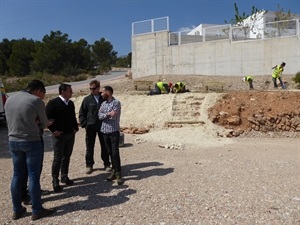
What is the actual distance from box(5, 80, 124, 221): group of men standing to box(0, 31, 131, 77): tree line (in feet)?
143

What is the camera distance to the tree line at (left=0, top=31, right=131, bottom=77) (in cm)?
4844

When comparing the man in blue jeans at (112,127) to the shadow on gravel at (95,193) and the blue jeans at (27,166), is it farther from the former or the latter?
the blue jeans at (27,166)

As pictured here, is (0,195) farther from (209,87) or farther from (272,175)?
(209,87)

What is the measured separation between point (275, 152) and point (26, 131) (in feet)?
21.8

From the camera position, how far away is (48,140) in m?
9.77

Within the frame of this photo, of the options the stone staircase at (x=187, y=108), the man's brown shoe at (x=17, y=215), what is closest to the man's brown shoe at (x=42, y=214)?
the man's brown shoe at (x=17, y=215)

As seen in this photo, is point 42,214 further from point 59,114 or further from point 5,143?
point 5,143

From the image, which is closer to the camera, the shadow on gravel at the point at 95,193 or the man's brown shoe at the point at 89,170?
the shadow on gravel at the point at 95,193

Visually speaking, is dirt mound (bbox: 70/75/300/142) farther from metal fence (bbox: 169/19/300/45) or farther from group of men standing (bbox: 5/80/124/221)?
metal fence (bbox: 169/19/300/45)

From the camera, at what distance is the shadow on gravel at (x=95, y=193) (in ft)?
14.4

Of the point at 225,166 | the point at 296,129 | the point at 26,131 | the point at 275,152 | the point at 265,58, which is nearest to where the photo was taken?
the point at 26,131

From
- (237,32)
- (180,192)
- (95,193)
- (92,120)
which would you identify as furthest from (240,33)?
(95,193)

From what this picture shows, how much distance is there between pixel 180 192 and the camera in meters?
4.79

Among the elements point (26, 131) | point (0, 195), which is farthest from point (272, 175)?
point (0, 195)
